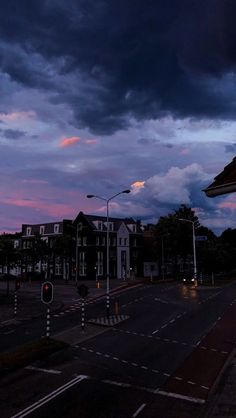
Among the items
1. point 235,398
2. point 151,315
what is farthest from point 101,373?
point 151,315

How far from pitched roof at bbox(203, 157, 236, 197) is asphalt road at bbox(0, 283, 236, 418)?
8.28m

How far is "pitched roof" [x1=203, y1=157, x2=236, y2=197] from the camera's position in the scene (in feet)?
31.8

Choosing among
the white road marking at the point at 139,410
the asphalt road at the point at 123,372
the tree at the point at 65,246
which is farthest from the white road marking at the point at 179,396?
the tree at the point at 65,246

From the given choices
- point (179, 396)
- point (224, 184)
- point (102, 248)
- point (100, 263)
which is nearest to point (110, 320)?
point (179, 396)

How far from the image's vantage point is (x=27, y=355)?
2208 cm

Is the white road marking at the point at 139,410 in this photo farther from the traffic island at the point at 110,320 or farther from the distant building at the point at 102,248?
the distant building at the point at 102,248

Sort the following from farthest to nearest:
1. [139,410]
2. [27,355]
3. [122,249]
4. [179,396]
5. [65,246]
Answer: [122,249] → [65,246] → [27,355] → [179,396] → [139,410]

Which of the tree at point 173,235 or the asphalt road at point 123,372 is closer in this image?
the asphalt road at point 123,372

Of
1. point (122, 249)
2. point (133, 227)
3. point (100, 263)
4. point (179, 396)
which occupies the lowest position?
point (179, 396)

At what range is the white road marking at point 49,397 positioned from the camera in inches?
571

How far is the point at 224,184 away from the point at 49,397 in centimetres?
1083

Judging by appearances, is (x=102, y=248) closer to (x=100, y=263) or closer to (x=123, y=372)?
(x=100, y=263)

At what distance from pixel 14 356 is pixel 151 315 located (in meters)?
20.2

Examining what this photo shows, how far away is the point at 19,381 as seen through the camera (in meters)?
18.4
